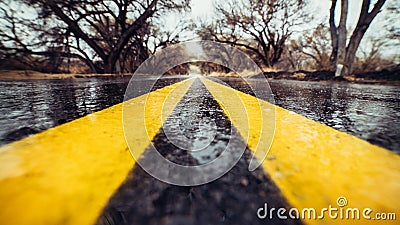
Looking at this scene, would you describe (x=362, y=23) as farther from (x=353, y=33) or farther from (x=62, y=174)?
(x=62, y=174)

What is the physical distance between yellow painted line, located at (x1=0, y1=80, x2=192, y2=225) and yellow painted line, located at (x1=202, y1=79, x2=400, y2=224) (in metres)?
0.50

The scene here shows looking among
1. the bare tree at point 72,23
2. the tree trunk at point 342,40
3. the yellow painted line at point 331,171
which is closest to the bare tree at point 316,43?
the tree trunk at point 342,40

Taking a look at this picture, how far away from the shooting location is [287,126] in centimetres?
121

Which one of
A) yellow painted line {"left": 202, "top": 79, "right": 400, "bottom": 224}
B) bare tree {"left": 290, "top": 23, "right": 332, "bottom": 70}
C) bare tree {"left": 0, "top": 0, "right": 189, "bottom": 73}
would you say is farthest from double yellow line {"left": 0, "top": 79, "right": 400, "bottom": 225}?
bare tree {"left": 290, "top": 23, "right": 332, "bottom": 70}

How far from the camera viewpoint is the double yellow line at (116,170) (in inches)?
19.4

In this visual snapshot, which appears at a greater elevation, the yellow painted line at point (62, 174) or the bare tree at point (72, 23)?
the bare tree at point (72, 23)

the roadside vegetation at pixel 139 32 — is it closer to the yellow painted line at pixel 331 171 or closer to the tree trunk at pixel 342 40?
the tree trunk at pixel 342 40

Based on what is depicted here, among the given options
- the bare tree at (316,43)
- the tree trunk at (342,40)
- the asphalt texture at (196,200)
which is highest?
the bare tree at (316,43)

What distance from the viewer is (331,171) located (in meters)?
0.67

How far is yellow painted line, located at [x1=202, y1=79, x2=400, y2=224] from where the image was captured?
0.53 metres

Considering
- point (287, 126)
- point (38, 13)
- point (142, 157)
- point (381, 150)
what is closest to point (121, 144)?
point (142, 157)

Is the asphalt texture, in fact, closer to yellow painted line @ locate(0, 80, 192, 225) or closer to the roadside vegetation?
yellow painted line @ locate(0, 80, 192, 225)

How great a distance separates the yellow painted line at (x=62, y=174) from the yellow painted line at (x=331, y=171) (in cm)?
50

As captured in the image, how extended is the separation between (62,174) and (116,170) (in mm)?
155
